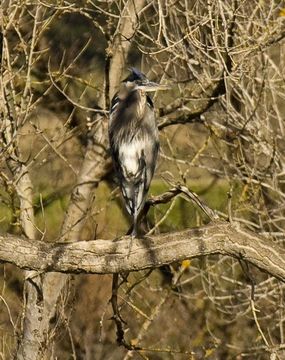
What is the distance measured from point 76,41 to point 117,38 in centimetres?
115

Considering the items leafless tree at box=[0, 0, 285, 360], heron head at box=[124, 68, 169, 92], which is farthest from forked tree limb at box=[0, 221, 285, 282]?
leafless tree at box=[0, 0, 285, 360]

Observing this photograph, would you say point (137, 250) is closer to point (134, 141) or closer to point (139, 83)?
point (134, 141)

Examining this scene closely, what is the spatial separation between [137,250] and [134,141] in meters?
0.93

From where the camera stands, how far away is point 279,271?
3.76 metres

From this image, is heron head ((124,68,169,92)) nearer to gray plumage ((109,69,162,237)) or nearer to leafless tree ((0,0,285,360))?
gray plumage ((109,69,162,237))

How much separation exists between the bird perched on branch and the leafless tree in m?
0.58

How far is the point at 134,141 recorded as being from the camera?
4465 mm

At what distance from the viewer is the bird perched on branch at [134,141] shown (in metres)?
4.41

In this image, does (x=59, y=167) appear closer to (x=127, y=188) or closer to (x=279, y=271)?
(x=127, y=188)

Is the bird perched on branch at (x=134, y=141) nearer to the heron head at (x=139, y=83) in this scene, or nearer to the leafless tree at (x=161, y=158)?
the heron head at (x=139, y=83)

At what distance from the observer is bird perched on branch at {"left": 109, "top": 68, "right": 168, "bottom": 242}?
14.5 ft

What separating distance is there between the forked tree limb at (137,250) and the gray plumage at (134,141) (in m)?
0.58

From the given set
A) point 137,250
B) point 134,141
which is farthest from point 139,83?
point 137,250

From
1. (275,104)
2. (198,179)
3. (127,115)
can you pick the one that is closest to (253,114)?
(275,104)
